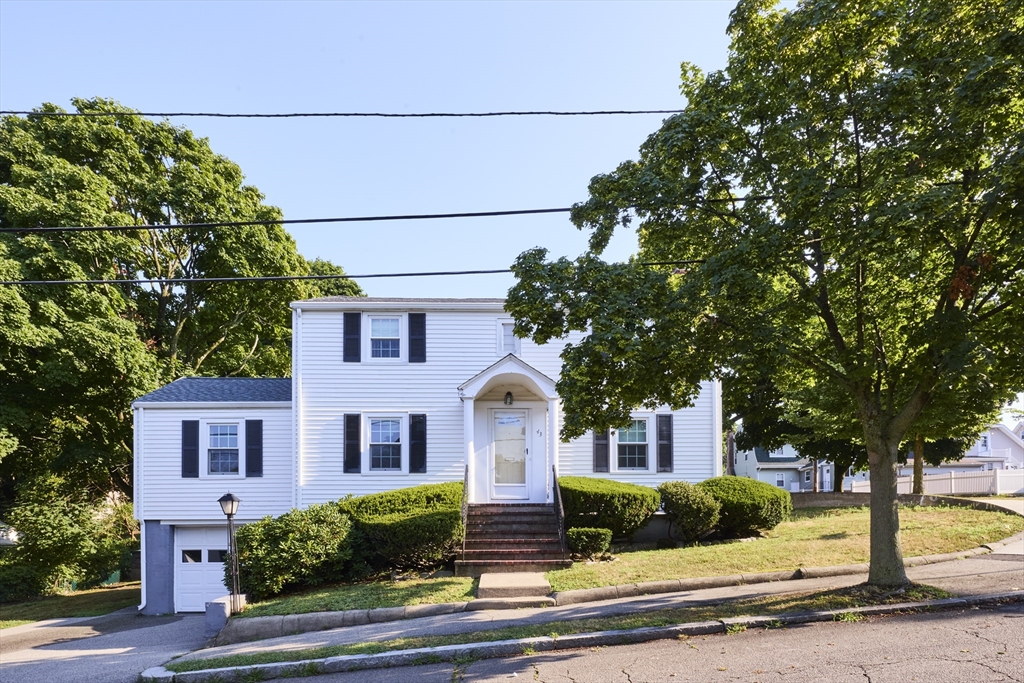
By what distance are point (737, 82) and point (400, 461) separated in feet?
36.9

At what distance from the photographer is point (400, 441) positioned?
1705cm

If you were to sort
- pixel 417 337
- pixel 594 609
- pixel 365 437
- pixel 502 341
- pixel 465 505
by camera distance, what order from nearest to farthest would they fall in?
1. pixel 594 609
2. pixel 465 505
3. pixel 365 437
4. pixel 417 337
5. pixel 502 341

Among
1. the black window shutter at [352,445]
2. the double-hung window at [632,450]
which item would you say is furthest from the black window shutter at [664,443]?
the black window shutter at [352,445]

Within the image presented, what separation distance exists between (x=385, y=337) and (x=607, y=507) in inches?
269

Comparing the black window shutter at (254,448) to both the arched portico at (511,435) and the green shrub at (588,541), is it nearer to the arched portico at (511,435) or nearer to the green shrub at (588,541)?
the arched portico at (511,435)

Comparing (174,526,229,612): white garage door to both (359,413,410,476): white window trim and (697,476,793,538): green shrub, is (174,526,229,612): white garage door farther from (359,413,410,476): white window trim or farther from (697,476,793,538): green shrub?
(697,476,793,538): green shrub

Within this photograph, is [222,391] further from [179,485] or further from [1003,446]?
[1003,446]

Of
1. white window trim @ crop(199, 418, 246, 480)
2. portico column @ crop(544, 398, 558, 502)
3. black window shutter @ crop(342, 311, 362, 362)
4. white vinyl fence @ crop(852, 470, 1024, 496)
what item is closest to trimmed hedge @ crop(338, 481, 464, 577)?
portico column @ crop(544, 398, 558, 502)

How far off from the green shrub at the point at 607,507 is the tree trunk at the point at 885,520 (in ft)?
18.0

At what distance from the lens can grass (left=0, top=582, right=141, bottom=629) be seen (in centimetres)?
1705

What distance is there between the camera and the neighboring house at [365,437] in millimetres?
16875

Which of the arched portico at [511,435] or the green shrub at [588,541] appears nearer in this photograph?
the green shrub at [588,541]

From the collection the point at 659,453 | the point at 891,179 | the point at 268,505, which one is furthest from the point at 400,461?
the point at 891,179

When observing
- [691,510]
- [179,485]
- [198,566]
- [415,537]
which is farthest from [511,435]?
[198,566]
